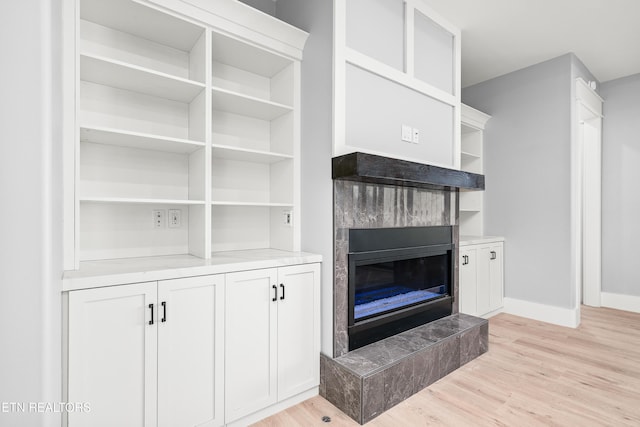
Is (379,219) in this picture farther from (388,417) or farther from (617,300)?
(617,300)

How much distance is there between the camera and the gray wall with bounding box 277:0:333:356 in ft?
6.68

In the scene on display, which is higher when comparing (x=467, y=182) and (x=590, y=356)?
(x=467, y=182)

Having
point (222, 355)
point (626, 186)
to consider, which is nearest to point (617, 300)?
point (626, 186)

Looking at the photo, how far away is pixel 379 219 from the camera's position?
226 cm

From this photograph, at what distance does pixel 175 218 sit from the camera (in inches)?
83.0

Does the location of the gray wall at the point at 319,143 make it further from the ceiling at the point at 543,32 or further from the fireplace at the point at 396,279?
the ceiling at the point at 543,32

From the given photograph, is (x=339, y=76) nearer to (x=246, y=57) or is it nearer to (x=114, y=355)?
(x=246, y=57)

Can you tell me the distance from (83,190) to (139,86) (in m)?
0.69

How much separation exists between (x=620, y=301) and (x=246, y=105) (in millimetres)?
4898

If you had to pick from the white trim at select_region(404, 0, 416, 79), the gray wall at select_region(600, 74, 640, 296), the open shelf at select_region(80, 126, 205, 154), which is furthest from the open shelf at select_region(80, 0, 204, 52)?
the gray wall at select_region(600, 74, 640, 296)

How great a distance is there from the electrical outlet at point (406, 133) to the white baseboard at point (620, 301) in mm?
3670

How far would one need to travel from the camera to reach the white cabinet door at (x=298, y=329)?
1.91 meters

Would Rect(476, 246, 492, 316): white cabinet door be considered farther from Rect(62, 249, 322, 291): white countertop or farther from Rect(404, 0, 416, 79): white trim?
Rect(62, 249, 322, 291): white countertop

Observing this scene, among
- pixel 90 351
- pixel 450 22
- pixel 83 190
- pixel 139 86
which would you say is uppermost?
pixel 450 22
